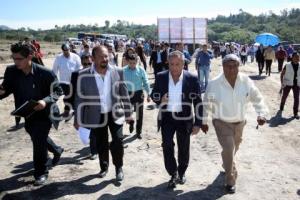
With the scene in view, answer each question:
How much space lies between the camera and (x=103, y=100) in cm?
587

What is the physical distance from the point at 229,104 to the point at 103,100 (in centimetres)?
172

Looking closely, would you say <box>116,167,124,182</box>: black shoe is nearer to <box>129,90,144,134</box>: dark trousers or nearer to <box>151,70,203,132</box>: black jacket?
<box>151,70,203,132</box>: black jacket

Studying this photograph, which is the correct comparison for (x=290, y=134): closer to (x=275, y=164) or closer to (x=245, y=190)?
(x=275, y=164)

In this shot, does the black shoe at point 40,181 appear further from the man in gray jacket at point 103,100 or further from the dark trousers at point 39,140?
the man in gray jacket at point 103,100

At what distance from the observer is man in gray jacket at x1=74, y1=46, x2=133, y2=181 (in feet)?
19.0

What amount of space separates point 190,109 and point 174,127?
1.09 ft

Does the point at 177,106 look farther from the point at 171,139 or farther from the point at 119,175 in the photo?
the point at 119,175

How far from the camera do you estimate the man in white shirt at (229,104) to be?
565 centimetres

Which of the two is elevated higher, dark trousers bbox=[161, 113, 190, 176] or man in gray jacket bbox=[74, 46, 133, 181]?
man in gray jacket bbox=[74, 46, 133, 181]

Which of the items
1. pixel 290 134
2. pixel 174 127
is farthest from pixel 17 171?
pixel 290 134

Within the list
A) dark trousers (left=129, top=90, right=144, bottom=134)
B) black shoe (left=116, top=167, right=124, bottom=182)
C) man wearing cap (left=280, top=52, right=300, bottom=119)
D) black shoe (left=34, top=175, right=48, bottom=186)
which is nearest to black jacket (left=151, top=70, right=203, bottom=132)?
black shoe (left=116, top=167, right=124, bottom=182)

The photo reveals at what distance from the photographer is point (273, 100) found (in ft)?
47.3

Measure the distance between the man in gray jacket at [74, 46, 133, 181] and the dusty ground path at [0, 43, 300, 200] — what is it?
532mm

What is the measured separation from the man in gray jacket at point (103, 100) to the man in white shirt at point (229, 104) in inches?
46.9
